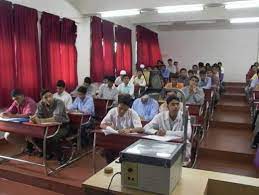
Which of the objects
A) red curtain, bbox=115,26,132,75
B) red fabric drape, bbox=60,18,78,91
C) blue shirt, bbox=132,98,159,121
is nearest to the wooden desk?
blue shirt, bbox=132,98,159,121

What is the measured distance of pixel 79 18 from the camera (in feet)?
22.4

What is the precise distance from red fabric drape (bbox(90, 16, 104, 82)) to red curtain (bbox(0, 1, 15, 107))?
245cm

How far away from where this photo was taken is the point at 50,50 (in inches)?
224

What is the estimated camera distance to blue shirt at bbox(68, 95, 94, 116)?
4703mm

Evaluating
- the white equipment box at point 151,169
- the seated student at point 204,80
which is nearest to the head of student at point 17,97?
the white equipment box at point 151,169

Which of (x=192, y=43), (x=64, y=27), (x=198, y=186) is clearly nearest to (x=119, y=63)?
(x=64, y=27)

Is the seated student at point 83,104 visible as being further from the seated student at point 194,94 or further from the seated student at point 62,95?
the seated student at point 194,94

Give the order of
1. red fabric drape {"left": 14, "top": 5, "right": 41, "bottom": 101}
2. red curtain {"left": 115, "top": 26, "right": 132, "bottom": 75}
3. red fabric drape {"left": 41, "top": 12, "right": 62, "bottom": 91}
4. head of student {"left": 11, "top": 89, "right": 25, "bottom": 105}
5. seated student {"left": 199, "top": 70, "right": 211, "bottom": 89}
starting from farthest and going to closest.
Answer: red curtain {"left": 115, "top": 26, "right": 132, "bottom": 75}, seated student {"left": 199, "top": 70, "right": 211, "bottom": 89}, red fabric drape {"left": 41, "top": 12, "right": 62, "bottom": 91}, red fabric drape {"left": 14, "top": 5, "right": 41, "bottom": 101}, head of student {"left": 11, "top": 89, "right": 25, "bottom": 105}

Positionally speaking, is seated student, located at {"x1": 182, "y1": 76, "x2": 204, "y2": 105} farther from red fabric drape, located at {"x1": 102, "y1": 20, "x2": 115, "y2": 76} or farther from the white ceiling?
red fabric drape, located at {"x1": 102, "y1": 20, "x2": 115, "y2": 76}

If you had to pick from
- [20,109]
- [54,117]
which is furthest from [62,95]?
[54,117]

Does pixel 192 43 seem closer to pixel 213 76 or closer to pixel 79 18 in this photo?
pixel 213 76

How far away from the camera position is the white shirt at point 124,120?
341 centimetres

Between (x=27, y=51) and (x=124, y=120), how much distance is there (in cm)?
274

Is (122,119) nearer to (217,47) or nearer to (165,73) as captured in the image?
(165,73)
